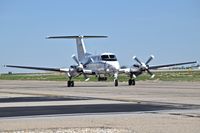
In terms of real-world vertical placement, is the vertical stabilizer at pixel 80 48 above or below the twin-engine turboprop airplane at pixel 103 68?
above

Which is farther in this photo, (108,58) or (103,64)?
(108,58)

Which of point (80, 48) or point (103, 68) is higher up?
point (80, 48)

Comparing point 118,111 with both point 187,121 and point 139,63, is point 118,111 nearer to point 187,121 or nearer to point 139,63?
point 187,121

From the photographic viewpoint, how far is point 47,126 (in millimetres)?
15930

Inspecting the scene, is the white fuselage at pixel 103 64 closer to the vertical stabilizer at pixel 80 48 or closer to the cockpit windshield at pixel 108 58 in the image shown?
the cockpit windshield at pixel 108 58

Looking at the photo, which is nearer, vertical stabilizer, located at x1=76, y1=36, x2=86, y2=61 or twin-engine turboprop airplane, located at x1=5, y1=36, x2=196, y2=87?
twin-engine turboprop airplane, located at x1=5, y1=36, x2=196, y2=87

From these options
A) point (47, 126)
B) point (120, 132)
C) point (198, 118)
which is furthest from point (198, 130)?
point (47, 126)

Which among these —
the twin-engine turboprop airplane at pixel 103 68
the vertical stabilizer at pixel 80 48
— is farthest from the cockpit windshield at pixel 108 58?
the vertical stabilizer at pixel 80 48

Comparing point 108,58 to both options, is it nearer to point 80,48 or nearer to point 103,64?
point 103,64

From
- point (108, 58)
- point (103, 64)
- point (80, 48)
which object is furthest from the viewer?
point (80, 48)

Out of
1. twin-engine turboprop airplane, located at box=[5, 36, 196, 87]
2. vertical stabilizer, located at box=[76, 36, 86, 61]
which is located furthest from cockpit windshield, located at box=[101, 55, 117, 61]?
vertical stabilizer, located at box=[76, 36, 86, 61]

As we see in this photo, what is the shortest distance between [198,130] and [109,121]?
3.58 m

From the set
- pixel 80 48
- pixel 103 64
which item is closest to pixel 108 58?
pixel 103 64

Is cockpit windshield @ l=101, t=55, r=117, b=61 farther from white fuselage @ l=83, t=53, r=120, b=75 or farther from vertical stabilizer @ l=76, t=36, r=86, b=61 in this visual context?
vertical stabilizer @ l=76, t=36, r=86, b=61
